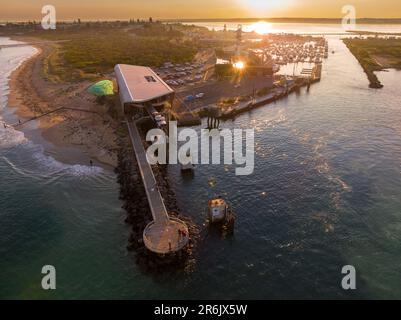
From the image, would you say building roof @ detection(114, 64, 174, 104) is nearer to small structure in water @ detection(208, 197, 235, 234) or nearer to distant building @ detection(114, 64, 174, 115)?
distant building @ detection(114, 64, 174, 115)

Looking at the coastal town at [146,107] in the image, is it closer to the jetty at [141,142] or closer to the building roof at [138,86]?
the jetty at [141,142]

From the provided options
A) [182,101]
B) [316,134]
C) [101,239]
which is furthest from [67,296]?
[182,101]

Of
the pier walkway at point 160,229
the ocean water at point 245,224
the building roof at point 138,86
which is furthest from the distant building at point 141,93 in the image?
the pier walkway at point 160,229

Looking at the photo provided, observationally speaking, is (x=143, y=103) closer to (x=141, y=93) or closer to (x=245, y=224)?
→ (x=141, y=93)
